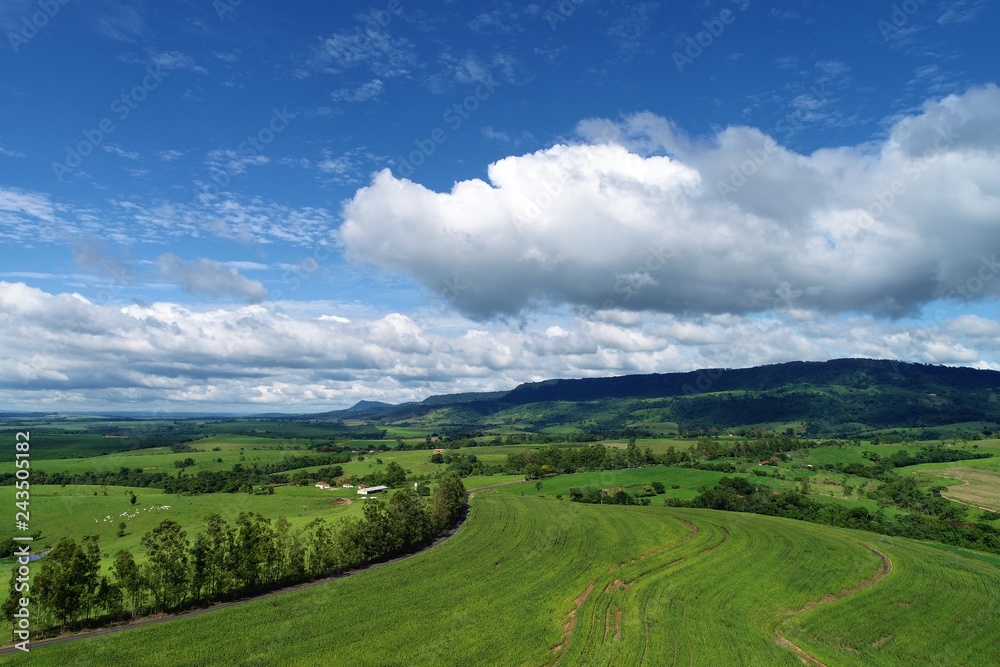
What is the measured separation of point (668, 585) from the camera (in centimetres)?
7769

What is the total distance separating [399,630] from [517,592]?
1896 cm

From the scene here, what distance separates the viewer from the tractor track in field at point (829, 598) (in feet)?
188

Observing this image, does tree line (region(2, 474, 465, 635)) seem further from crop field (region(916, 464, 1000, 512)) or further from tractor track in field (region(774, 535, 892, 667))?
crop field (region(916, 464, 1000, 512))

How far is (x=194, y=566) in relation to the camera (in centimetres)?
7450

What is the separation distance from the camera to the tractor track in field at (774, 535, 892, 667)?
57.2 meters

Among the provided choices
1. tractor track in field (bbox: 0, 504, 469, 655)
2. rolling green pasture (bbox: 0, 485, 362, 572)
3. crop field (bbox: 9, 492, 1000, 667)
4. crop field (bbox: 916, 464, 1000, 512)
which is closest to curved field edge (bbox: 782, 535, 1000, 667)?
crop field (bbox: 9, 492, 1000, 667)

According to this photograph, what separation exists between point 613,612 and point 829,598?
33498mm

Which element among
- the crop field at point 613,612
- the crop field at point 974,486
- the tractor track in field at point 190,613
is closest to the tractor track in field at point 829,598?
the crop field at point 613,612

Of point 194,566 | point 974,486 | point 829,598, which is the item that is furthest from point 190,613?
point 974,486

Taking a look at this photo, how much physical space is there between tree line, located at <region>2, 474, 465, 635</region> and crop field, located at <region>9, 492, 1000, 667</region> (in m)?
6.86

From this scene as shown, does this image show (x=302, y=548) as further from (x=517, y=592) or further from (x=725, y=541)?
(x=725, y=541)

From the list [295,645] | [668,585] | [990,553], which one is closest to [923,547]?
[990,553]

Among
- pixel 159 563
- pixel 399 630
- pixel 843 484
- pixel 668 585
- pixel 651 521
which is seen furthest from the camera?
pixel 843 484

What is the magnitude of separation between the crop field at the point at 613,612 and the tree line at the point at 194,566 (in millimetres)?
6862
